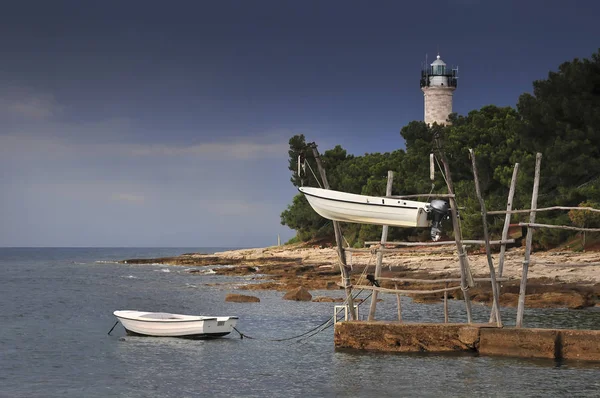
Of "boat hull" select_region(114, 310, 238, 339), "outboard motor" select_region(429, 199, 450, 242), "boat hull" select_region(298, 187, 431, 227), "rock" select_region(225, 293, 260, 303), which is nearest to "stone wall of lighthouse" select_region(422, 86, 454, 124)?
"rock" select_region(225, 293, 260, 303)

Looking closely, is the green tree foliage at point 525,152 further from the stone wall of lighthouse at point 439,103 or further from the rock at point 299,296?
the stone wall of lighthouse at point 439,103

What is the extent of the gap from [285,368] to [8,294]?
4198cm

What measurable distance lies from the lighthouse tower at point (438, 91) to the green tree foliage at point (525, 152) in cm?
1073

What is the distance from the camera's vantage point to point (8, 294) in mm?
60656

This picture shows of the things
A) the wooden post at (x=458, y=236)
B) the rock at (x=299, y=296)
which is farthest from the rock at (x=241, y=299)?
the wooden post at (x=458, y=236)

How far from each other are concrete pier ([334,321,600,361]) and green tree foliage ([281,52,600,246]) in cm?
1357

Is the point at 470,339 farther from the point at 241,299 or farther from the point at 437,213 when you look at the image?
the point at 241,299

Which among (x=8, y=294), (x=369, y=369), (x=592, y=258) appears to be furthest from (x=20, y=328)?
(x=592, y=258)

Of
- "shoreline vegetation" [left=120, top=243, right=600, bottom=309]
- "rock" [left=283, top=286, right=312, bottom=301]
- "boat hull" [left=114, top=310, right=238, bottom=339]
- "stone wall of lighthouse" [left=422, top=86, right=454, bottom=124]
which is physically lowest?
"boat hull" [left=114, top=310, right=238, bottom=339]

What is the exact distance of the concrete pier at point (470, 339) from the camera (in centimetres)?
2119

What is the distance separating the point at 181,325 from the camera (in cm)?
2967

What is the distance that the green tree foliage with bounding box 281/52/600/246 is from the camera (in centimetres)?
5088

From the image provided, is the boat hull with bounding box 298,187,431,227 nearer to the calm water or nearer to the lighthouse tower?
the calm water

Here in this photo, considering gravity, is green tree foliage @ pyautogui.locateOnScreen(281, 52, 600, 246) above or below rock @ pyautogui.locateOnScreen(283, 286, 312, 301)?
above
